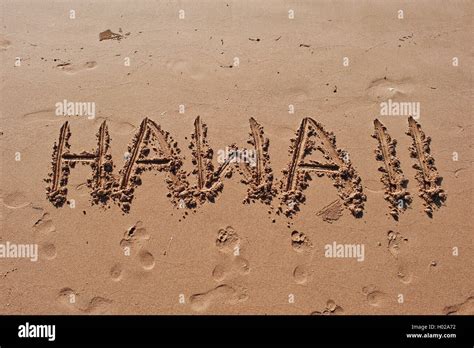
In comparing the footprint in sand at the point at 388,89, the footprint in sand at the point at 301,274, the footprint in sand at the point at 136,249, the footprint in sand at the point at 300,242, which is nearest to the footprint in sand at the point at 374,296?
the footprint in sand at the point at 301,274

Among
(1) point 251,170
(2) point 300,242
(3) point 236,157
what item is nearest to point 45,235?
(3) point 236,157

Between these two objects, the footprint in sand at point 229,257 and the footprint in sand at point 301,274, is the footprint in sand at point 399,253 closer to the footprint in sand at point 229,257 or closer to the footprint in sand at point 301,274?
the footprint in sand at point 301,274

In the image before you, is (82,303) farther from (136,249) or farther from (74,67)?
(74,67)
